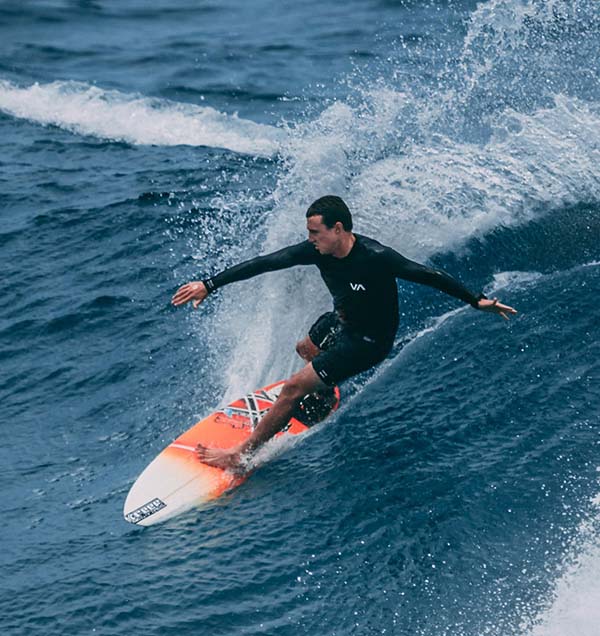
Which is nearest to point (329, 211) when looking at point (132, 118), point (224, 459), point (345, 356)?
point (345, 356)

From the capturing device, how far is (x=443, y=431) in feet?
27.3

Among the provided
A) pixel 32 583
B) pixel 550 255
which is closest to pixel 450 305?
pixel 550 255

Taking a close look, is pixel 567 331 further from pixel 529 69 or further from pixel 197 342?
pixel 529 69

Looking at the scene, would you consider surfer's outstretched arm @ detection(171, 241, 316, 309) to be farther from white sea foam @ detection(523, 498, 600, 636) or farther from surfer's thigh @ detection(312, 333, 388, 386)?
white sea foam @ detection(523, 498, 600, 636)

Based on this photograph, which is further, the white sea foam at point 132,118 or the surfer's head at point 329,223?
the white sea foam at point 132,118

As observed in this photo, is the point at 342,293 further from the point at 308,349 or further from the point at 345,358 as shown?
the point at 308,349

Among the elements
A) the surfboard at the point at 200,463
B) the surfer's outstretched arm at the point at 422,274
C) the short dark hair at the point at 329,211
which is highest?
the short dark hair at the point at 329,211

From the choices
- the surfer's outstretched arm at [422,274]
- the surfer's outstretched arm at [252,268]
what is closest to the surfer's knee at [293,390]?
the surfer's outstretched arm at [252,268]

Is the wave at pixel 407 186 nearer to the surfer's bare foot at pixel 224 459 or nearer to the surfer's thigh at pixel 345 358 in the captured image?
the surfer's bare foot at pixel 224 459

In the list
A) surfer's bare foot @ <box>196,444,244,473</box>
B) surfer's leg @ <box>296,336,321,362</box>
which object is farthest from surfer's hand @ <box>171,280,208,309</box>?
surfer's bare foot @ <box>196,444,244,473</box>

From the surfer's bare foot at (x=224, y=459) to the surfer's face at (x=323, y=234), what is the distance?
5.76ft

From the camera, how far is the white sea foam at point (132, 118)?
53.3 feet

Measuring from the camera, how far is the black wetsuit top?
7.58 metres

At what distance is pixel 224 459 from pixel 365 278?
70.4 inches
